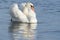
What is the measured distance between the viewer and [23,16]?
18156 mm

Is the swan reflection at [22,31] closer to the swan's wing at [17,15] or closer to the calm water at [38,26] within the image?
the calm water at [38,26]

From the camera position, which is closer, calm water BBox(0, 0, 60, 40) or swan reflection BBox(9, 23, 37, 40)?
swan reflection BBox(9, 23, 37, 40)

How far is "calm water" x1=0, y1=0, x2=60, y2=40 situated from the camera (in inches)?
582

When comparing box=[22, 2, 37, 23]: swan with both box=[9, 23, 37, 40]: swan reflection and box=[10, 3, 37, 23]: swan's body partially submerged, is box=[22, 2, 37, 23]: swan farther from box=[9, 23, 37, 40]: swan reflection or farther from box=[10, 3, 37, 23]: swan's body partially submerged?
box=[9, 23, 37, 40]: swan reflection

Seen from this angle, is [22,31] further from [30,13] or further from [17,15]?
[30,13]

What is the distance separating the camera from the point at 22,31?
51.6 ft

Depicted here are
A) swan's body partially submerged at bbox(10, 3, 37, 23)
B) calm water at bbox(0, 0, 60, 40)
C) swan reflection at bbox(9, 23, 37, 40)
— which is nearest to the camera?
swan reflection at bbox(9, 23, 37, 40)

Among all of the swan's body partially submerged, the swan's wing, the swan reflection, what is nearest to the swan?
the swan's body partially submerged

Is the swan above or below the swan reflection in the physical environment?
above

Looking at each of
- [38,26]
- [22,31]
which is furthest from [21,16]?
[22,31]

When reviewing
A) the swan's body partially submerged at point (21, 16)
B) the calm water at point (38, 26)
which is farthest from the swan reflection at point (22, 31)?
the swan's body partially submerged at point (21, 16)

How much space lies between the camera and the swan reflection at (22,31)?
48.0 ft

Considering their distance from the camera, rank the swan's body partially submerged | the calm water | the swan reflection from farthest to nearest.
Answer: the swan's body partially submerged < the calm water < the swan reflection

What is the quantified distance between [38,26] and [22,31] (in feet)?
3.95
